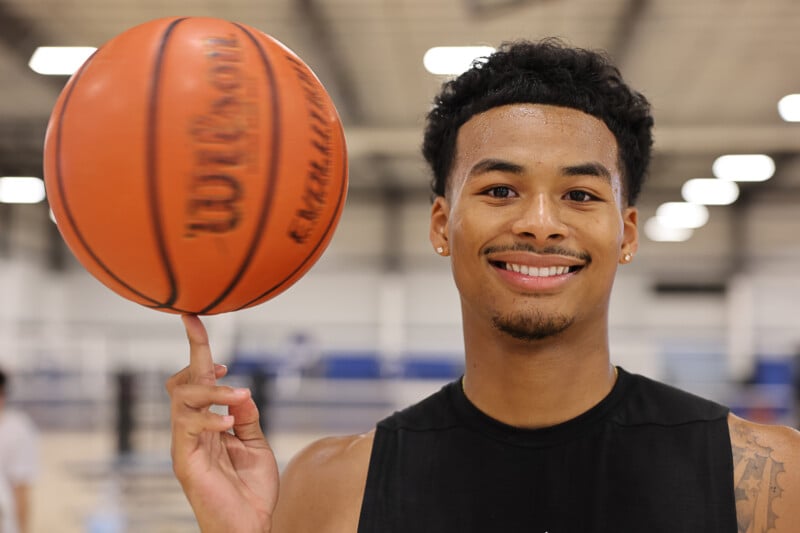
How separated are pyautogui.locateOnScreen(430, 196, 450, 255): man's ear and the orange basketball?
314 mm

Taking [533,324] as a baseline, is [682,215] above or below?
above

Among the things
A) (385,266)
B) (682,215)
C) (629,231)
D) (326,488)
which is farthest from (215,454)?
(682,215)

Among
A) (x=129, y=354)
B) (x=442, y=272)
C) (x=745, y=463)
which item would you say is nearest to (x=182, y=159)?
(x=745, y=463)

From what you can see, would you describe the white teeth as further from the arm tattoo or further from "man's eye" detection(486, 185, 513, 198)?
the arm tattoo

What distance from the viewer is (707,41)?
8.40m

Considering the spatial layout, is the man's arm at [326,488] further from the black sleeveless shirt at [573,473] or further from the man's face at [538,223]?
the man's face at [538,223]

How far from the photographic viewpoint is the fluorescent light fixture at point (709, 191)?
51.1ft

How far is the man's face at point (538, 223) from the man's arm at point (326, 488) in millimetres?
362

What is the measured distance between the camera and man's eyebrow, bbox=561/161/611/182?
4.94 feet

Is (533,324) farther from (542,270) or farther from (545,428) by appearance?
(545,428)

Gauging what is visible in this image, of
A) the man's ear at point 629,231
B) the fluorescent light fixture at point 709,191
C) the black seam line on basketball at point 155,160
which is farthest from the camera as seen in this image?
the fluorescent light fixture at point 709,191

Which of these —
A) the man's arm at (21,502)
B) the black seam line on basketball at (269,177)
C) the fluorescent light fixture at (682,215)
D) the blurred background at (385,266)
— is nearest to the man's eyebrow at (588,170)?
the black seam line on basketball at (269,177)

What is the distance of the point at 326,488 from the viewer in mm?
1649

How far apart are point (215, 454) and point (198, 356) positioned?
0.17m
